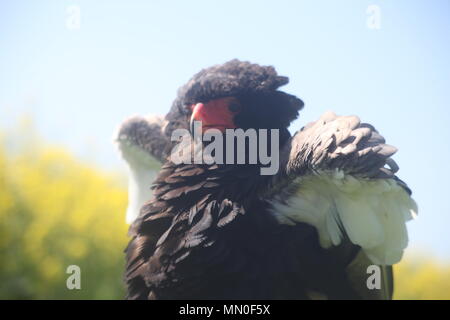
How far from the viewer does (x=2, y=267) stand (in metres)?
6.06

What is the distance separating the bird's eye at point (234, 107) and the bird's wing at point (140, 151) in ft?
2.62

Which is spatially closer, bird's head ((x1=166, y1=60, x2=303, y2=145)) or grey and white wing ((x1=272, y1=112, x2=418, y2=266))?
grey and white wing ((x1=272, y1=112, x2=418, y2=266))

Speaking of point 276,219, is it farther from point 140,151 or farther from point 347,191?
point 140,151

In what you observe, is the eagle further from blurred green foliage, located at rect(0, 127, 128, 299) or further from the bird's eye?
blurred green foliage, located at rect(0, 127, 128, 299)

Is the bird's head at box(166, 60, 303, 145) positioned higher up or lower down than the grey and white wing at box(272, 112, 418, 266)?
higher up

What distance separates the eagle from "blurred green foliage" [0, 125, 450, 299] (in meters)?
3.88

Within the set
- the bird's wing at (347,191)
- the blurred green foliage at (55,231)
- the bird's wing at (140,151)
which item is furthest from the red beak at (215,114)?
the blurred green foliage at (55,231)

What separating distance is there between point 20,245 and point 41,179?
0.77 meters

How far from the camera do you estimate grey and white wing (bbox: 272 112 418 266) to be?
83.1 inches

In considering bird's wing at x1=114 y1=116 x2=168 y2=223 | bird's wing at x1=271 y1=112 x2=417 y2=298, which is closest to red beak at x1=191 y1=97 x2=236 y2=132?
bird's wing at x1=271 y1=112 x2=417 y2=298

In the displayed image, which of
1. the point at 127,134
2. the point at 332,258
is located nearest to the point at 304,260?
the point at 332,258

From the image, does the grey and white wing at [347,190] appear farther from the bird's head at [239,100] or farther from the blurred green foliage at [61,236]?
the blurred green foliage at [61,236]
